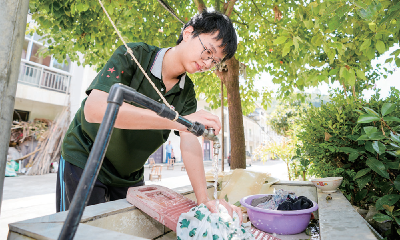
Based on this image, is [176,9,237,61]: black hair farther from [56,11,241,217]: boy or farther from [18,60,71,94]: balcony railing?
[18,60,71,94]: balcony railing

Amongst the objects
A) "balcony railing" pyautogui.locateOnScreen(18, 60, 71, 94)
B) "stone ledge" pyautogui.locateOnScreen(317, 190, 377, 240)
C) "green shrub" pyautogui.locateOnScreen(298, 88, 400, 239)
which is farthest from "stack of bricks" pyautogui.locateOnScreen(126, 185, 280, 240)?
"balcony railing" pyautogui.locateOnScreen(18, 60, 71, 94)

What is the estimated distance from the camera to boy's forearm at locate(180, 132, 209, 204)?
4.89 feet

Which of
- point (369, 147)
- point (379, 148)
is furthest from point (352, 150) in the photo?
point (379, 148)

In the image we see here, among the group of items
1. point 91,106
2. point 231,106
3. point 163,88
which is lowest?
point 91,106

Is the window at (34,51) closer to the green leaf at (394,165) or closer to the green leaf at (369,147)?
the green leaf at (369,147)

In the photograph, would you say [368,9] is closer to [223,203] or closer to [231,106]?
[223,203]

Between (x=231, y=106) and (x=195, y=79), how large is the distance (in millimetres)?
2080

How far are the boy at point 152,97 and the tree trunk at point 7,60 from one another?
0.38 m

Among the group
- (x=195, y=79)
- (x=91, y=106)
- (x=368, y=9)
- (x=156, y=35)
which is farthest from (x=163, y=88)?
(x=195, y=79)

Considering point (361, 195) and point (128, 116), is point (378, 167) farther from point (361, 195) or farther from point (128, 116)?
point (128, 116)

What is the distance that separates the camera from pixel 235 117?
419 cm

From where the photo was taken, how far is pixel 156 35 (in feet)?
14.4

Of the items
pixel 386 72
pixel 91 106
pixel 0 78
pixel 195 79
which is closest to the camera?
pixel 0 78

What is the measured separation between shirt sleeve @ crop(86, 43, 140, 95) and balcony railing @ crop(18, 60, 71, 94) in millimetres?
11192
